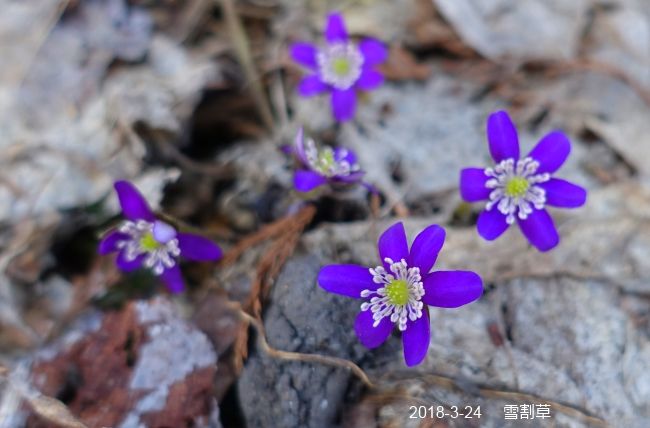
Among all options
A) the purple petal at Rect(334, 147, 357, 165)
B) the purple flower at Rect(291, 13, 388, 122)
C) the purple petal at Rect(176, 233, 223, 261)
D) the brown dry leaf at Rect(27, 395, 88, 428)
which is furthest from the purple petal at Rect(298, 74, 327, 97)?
the brown dry leaf at Rect(27, 395, 88, 428)

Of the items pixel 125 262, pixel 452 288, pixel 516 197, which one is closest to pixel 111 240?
pixel 125 262

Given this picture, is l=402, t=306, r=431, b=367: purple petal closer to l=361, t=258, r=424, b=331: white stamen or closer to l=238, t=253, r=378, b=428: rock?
l=361, t=258, r=424, b=331: white stamen

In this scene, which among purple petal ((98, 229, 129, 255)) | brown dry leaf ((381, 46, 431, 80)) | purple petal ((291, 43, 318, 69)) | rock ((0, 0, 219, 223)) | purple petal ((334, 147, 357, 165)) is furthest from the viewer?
brown dry leaf ((381, 46, 431, 80))

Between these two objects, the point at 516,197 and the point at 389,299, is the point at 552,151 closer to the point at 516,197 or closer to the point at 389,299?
the point at 516,197

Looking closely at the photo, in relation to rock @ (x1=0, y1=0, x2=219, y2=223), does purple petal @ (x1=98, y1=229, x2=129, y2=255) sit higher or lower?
lower

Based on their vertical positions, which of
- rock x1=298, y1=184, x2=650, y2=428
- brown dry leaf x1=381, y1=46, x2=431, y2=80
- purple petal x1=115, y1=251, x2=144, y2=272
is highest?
brown dry leaf x1=381, y1=46, x2=431, y2=80

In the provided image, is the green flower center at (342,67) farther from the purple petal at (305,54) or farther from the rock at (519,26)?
the rock at (519,26)

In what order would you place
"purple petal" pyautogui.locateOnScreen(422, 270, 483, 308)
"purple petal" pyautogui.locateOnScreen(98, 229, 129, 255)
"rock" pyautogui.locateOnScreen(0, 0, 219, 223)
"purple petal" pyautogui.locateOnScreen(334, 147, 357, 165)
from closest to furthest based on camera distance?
"purple petal" pyautogui.locateOnScreen(422, 270, 483, 308) → "purple petal" pyautogui.locateOnScreen(98, 229, 129, 255) → "purple petal" pyautogui.locateOnScreen(334, 147, 357, 165) → "rock" pyautogui.locateOnScreen(0, 0, 219, 223)
